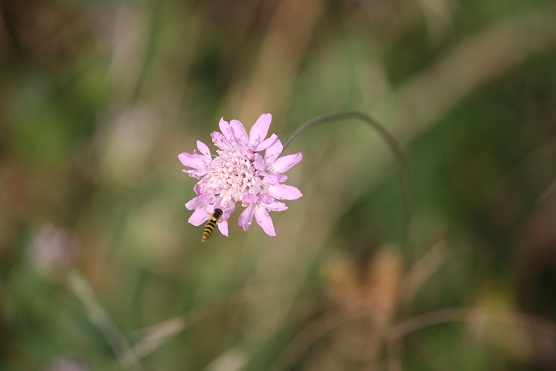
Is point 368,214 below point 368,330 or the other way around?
the other way around

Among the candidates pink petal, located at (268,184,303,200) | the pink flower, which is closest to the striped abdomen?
the pink flower

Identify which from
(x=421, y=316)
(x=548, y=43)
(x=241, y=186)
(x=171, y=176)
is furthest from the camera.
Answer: (x=171, y=176)

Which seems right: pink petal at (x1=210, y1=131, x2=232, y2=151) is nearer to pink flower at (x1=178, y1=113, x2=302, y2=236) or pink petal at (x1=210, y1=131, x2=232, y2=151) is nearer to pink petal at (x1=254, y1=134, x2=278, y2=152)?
pink flower at (x1=178, y1=113, x2=302, y2=236)

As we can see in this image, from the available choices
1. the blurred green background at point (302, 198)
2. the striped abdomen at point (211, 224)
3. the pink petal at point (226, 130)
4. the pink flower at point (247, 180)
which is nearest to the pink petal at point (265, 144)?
the pink flower at point (247, 180)

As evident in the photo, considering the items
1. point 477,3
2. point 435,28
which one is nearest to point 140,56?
point 435,28

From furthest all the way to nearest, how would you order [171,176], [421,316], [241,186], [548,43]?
1. [171,176]
2. [548,43]
3. [421,316]
4. [241,186]

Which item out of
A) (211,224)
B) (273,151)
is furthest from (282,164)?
(211,224)

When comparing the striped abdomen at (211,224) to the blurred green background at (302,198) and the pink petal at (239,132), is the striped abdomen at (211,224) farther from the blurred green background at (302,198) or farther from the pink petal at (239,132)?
the blurred green background at (302,198)

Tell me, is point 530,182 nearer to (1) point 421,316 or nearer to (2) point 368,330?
(1) point 421,316

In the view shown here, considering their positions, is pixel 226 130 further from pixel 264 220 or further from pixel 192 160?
pixel 264 220
